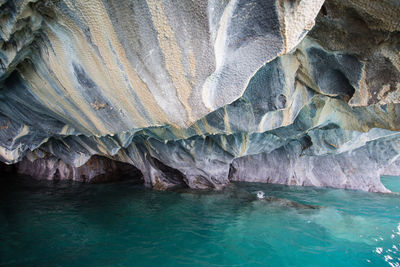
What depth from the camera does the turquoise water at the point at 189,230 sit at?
462cm

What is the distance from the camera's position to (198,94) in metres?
2.97

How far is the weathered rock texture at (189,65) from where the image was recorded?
2459 mm

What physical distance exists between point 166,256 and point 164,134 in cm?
363

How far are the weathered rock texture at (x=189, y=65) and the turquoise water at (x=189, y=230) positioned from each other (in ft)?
7.87

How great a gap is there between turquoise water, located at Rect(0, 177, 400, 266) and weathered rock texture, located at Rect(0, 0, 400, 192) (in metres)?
2.40

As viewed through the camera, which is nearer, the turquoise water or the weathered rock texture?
the weathered rock texture

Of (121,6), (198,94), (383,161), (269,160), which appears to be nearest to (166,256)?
(198,94)

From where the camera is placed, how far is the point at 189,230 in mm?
5914

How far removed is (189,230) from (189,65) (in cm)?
468

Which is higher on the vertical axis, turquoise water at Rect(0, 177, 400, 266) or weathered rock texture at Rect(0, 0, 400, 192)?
weathered rock texture at Rect(0, 0, 400, 192)

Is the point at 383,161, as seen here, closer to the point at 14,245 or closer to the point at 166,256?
the point at 166,256

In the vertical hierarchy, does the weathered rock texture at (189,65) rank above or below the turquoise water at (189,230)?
above

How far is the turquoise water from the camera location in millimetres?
4621

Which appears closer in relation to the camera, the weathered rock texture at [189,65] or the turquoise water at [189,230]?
the weathered rock texture at [189,65]
